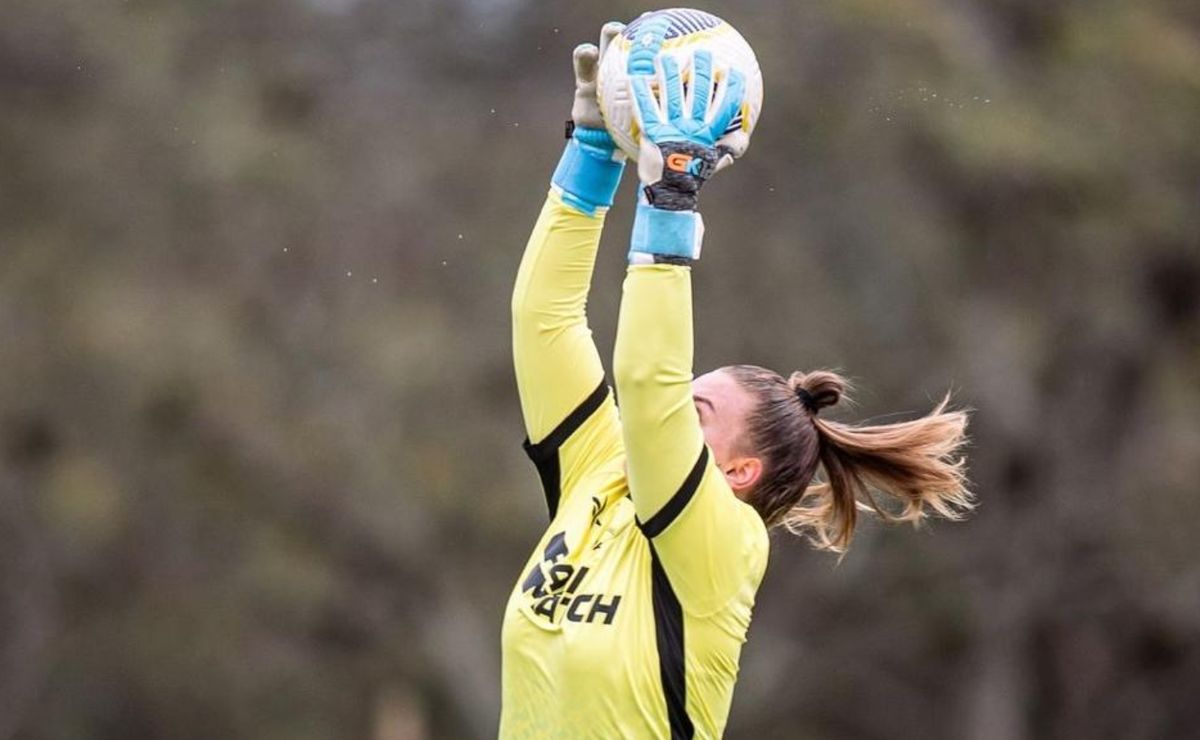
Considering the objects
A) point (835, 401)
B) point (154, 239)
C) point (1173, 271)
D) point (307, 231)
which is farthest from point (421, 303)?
point (835, 401)

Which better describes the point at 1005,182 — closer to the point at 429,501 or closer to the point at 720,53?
the point at 429,501

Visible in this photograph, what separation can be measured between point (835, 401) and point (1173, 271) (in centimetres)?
1436

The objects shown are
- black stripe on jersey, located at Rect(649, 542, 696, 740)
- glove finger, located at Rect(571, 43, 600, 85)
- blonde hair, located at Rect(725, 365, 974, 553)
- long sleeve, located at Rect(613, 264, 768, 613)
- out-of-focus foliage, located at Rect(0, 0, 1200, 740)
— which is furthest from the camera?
out-of-focus foliage, located at Rect(0, 0, 1200, 740)

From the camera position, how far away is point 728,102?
13.7 ft

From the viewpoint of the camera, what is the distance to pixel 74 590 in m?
21.2

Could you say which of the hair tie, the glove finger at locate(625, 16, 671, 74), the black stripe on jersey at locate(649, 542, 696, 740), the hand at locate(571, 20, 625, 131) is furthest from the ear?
the glove finger at locate(625, 16, 671, 74)

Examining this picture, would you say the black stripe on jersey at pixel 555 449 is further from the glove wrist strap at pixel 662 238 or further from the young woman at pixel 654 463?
the glove wrist strap at pixel 662 238

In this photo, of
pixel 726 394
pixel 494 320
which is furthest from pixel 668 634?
pixel 494 320

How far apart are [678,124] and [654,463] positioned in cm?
65

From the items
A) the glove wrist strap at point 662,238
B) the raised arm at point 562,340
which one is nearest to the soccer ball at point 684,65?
the glove wrist strap at point 662,238

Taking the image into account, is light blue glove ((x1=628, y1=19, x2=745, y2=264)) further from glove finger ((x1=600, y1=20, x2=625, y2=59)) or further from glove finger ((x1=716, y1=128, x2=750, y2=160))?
glove finger ((x1=600, y1=20, x2=625, y2=59))

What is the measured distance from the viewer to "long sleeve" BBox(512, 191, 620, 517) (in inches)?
187

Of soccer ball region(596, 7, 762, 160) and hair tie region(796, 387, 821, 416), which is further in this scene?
hair tie region(796, 387, 821, 416)

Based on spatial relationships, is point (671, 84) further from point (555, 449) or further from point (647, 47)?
point (555, 449)
